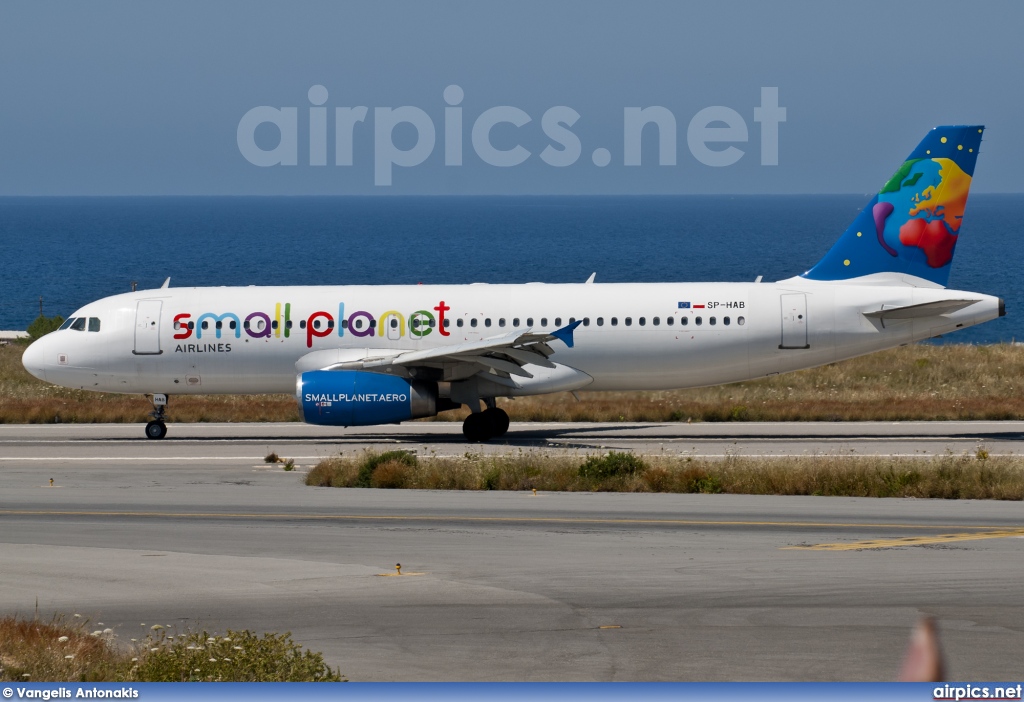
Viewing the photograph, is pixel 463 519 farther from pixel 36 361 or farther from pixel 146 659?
pixel 36 361

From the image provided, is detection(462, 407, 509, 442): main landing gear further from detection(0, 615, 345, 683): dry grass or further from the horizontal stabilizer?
detection(0, 615, 345, 683): dry grass

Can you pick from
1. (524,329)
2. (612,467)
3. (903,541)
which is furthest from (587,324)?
(903,541)

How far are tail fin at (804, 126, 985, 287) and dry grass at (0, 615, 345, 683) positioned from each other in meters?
24.0

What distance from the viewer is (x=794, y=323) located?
31.6 meters

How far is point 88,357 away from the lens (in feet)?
108

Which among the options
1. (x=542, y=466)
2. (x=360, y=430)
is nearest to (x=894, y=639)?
(x=542, y=466)

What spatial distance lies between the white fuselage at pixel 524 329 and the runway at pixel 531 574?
666cm

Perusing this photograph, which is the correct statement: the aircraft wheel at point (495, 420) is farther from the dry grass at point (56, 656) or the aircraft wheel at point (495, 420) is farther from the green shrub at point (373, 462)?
the dry grass at point (56, 656)

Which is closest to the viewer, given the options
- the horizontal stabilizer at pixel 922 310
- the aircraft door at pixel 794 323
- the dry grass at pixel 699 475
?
the dry grass at pixel 699 475

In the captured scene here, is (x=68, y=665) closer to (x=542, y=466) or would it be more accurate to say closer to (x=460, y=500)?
(x=460, y=500)

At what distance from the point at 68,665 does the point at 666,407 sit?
28.5 metres

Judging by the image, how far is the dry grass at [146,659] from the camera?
9.77 m

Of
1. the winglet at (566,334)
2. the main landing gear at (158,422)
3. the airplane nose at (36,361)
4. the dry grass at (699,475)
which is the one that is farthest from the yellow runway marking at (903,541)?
the airplane nose at (36,361)

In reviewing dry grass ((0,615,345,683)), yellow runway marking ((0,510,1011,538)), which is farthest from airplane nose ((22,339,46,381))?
dry grass ((0,615,345,683))
